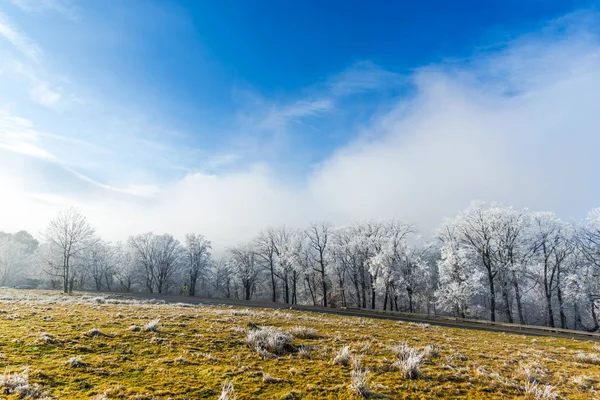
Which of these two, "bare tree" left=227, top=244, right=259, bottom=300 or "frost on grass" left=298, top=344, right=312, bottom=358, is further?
"bare tree" left=227, top=244, right=259, bottom=300

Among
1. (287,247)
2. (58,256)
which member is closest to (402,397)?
(287,247)

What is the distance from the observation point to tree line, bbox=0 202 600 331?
131ft

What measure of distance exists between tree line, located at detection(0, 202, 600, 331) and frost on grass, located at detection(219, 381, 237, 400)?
41821 mm

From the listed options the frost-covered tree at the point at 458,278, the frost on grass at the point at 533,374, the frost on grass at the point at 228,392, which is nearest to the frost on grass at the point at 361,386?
the frost on grass at the point at 228,392

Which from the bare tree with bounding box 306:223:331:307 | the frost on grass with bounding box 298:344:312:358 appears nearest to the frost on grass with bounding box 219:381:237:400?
the frost on grass with bounding box 298:344:312:358

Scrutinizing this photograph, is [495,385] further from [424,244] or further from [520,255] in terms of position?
[424,244]

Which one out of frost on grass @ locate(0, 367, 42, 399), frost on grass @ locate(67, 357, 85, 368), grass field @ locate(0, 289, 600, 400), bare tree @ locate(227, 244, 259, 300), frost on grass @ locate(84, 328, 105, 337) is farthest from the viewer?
bare tree @ locate(227, 244, 259, 300)

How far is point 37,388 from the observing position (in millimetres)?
5023

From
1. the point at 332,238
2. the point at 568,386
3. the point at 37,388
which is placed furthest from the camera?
the point at 332,238

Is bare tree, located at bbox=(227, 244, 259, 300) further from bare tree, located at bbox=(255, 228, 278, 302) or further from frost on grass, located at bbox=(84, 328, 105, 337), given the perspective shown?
frost on grass, located at bbox=(84, 328, 105, 337)

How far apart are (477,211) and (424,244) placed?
45.1ft

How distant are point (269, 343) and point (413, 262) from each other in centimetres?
4206

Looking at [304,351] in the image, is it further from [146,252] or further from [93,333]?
[146,252]

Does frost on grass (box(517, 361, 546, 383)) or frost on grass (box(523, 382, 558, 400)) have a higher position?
frost on grass (box(523, 382, 558, 400))
